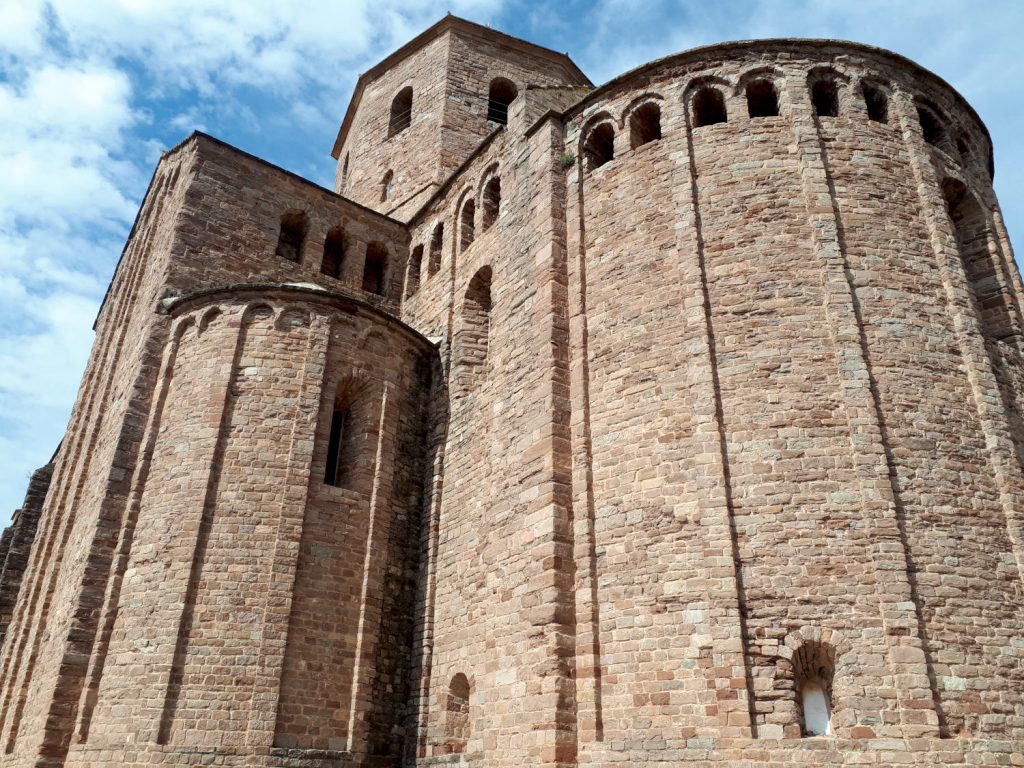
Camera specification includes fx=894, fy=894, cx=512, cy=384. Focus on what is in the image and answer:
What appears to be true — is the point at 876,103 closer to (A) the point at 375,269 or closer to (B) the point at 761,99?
(B) the point at 761,99

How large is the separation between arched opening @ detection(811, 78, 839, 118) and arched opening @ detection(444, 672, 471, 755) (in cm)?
919

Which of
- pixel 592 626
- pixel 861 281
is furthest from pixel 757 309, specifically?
pixel 592 626

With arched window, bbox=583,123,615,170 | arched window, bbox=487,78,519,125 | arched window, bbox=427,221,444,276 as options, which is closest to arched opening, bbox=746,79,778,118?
arched window, bbox=583,123,615,170

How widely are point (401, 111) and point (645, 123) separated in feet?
35.6

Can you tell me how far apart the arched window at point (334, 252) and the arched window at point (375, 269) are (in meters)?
0.51

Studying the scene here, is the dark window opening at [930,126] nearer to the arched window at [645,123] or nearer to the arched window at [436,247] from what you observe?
the arched window at [645,123]

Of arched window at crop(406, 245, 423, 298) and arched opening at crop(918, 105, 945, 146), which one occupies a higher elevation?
arched window at crop(406, 245, 423, 298)

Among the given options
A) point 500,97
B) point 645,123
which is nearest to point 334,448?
point 645,123

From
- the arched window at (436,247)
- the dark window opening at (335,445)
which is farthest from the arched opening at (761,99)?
the dark window opening at (335,445)

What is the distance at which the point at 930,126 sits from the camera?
13008mm

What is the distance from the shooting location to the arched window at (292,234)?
1717cm

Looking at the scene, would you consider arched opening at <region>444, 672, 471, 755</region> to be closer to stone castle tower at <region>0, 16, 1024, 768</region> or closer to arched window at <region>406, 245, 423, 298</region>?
stone castle tower at <region>0, 16, 1024, 768</region>

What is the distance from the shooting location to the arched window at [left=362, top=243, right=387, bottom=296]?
1781 cm

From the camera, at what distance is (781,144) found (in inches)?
469
